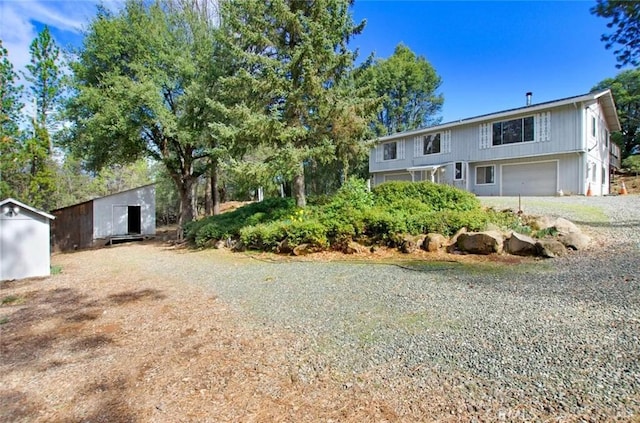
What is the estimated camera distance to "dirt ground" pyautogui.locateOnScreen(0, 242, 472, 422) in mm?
2357

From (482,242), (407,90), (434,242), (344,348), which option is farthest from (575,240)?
(407,90)

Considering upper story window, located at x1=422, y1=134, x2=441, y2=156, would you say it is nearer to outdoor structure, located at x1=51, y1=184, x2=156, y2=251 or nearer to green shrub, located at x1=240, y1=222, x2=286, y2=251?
green shrub, located at x1=240, y1=222, x2=286, y2=251

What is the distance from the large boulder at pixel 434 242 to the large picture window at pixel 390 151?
50.9 ft

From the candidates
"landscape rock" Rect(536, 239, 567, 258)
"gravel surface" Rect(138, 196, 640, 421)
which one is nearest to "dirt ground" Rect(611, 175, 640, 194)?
"landscape rock" Rect(536, 239, 567, 258)

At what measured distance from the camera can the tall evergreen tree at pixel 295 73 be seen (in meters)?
9.97

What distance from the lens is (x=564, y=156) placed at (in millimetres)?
15312

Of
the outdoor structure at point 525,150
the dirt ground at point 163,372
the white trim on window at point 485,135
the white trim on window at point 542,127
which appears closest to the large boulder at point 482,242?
the dirt ground at point 163,372

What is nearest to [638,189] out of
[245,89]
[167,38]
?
[245,89]

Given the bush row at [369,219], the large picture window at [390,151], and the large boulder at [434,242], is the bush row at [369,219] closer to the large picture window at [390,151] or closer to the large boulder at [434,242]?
the large boulder at [434,242]

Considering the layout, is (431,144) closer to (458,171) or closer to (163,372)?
(458,171)

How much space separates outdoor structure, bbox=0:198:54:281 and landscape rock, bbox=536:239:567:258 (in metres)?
11.6

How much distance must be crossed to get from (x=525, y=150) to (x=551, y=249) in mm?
11838

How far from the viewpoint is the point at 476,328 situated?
3.43 metres

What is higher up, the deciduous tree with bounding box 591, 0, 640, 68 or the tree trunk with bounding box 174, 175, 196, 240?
the deciduous tree with bounding box 591, 0, 640, 68
